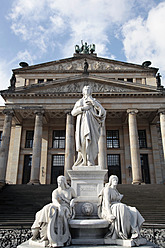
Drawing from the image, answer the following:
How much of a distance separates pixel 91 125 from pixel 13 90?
24.8m

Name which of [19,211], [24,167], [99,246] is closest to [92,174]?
[99,246]

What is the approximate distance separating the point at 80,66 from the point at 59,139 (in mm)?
13308

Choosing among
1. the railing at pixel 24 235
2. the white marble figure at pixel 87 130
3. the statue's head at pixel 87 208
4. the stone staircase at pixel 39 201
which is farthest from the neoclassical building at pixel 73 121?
the statue's head at pixel 87 208

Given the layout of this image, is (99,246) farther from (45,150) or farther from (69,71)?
(69,71)

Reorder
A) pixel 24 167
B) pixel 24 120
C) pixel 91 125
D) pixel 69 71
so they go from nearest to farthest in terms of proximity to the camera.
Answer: pixel 91 125 < pixel 24 167 < pixel 24 120 < pixel 69 71

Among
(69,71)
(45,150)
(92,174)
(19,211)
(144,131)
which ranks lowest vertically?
(19,211)

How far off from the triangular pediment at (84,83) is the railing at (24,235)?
2264 centimetres

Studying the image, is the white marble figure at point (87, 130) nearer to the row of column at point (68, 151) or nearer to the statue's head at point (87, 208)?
the statue's head at point (87, 208)

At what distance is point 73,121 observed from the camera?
28.4m

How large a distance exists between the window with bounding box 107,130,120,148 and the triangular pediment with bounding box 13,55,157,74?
36.1ft

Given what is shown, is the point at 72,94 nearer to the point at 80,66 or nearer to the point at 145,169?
the point at 80,66

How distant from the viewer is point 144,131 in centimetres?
3416

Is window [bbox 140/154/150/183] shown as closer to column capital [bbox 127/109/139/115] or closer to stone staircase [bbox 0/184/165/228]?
column capital [bbox 127/109/139/115]

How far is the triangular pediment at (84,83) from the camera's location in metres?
29.4
